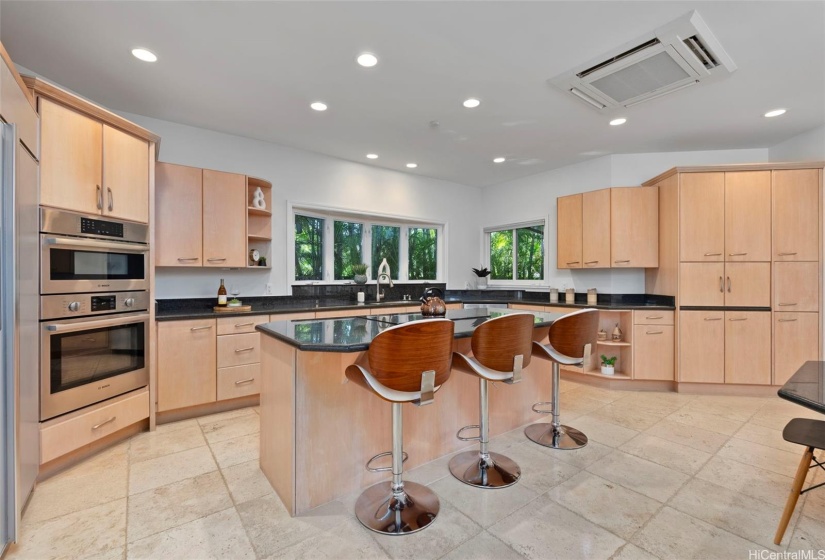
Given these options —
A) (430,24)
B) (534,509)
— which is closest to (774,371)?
(534,509)

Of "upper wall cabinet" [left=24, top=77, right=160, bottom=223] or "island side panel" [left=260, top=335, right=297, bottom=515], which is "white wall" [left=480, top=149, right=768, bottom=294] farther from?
"upper wall cabinet" [left=24, top=77, right=160, bottom=223]

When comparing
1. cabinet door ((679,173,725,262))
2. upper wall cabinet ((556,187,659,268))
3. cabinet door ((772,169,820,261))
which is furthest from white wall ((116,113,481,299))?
cabinet door ((772,169,820,261))

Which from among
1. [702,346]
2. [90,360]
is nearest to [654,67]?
[702,346]

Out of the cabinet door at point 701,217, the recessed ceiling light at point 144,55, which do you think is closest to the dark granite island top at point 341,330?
the recessed ceiling light at point 144,55

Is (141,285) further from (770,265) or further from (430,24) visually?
(770,265)

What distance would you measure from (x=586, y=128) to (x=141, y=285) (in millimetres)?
4131

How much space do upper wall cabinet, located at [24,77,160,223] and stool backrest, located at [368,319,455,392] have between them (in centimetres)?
220

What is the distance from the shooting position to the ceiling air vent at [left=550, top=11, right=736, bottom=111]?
221cm

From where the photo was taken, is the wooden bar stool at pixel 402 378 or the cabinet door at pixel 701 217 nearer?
the wooden bar stool at pixel 402 378

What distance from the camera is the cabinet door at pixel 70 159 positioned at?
7.04 feet

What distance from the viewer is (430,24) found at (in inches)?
85.0

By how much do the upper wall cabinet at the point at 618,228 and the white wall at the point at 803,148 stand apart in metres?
1.32

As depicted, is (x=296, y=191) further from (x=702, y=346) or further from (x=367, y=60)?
(x=702, y=346)

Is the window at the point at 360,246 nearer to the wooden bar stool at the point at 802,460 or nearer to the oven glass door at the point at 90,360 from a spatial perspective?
the oven glass door at the point at 90,360
